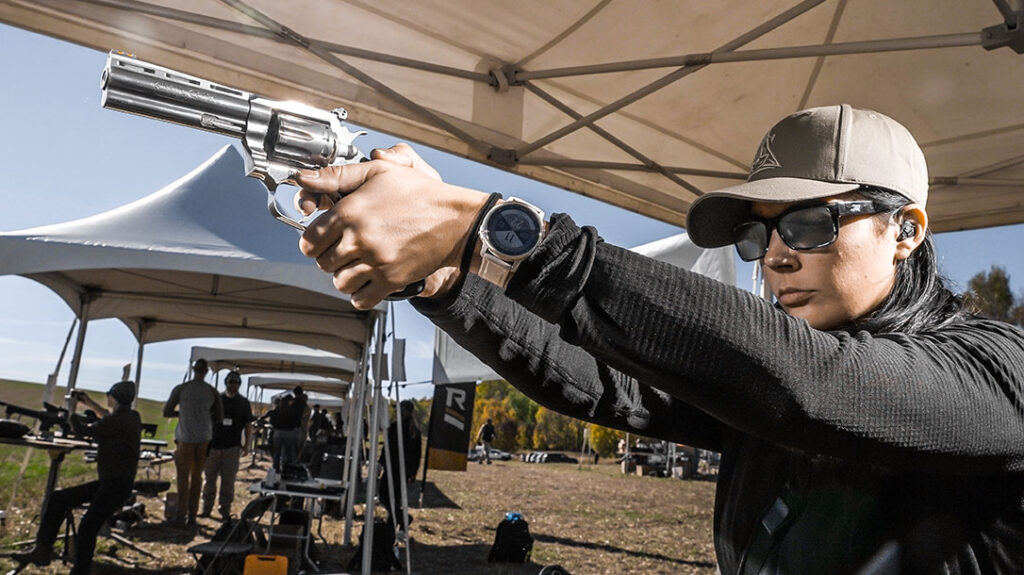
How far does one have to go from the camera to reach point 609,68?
3547mm

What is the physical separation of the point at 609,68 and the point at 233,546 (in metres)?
4.74

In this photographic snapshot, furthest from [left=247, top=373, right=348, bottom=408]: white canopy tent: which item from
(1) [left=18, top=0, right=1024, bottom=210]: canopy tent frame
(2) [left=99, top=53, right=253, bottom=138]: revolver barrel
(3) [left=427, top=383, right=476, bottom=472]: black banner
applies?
(2) [left=99, top=53, right=253, bottom=138]: revolver barrel

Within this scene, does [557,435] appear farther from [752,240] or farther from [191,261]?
[752,240]

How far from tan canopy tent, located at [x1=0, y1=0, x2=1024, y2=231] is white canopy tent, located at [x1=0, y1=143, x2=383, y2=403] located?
2.24m

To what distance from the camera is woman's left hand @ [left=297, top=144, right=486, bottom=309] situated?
0.83 metres

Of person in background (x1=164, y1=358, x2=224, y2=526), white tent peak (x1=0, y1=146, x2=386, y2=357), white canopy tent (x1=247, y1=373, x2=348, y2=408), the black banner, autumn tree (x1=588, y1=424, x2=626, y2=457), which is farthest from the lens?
autumn tree (x1=588, y1=424, x2=626, y2=457)

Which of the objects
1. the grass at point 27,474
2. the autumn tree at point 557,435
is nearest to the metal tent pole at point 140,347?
the grass at point 27,474

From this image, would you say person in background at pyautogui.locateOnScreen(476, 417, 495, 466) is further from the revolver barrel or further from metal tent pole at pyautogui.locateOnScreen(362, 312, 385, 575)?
the revolver barrel

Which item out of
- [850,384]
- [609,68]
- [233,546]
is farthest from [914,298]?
[233,546]

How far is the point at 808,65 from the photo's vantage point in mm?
3746

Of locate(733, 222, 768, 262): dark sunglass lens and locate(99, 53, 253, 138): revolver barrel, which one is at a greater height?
A: locate(99, 53, 253, 138): revolver barrel

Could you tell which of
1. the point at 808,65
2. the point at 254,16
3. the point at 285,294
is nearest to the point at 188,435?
the point at 285,294

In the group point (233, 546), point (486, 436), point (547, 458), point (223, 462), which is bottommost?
point (233, 546)

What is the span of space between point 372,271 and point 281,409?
→ 11.6 m
